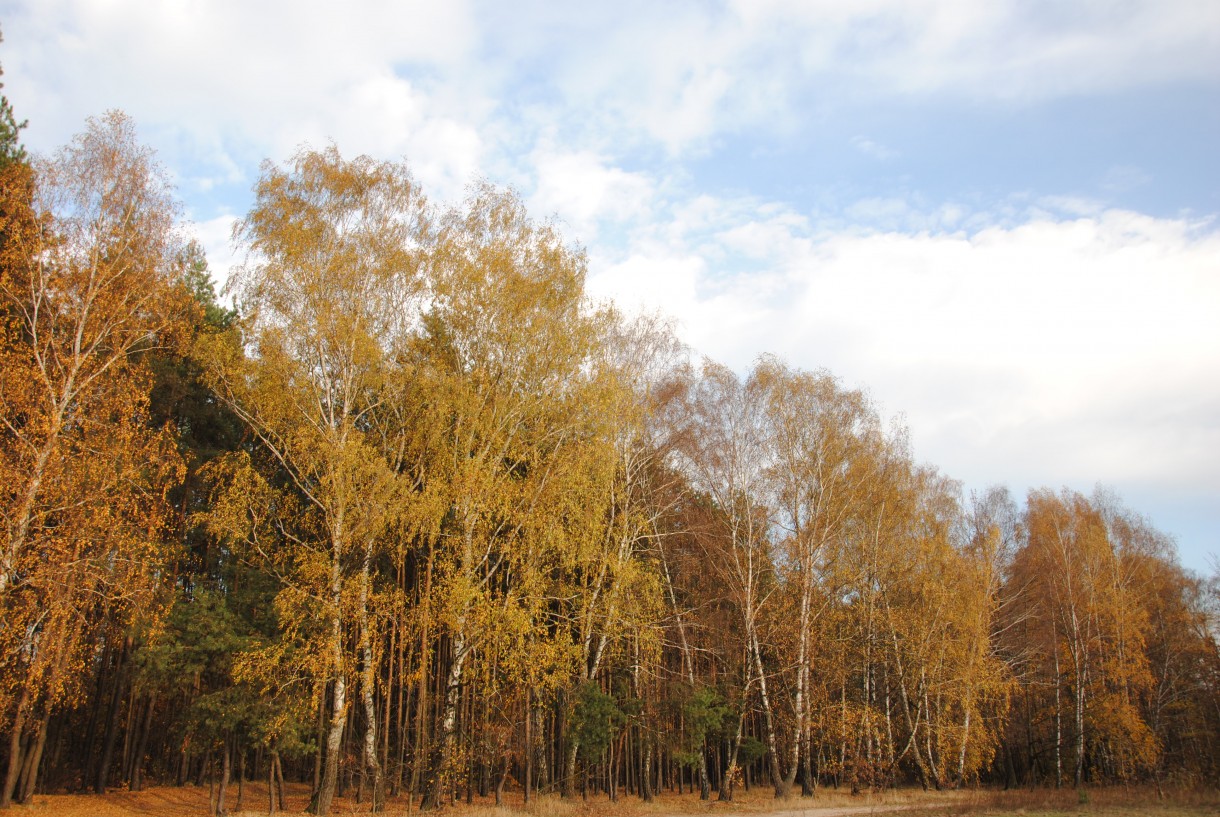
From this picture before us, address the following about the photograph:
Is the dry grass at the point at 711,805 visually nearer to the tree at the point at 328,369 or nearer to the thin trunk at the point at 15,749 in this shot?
the thin trunk at the point at 15,749

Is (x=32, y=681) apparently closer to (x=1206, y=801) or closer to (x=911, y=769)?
(x=1206, y=801)

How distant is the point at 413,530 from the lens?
684 inches

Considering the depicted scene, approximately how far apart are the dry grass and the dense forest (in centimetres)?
92

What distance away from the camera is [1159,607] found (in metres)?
38.4

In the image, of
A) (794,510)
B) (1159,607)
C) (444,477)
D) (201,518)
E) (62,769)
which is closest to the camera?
(201,518)

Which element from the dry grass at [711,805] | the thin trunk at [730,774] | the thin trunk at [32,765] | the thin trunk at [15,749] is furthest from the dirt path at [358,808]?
the thin trunk at [730,774]

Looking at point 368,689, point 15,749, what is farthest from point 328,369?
point 15,749

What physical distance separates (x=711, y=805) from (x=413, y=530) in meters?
12.1

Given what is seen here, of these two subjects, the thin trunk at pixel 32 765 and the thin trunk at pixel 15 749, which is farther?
the thin trunk at pixel 32 765

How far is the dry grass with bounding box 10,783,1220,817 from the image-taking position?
17.5m

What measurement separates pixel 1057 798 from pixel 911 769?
36.0ft

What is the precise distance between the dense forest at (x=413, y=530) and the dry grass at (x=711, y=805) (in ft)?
3.03

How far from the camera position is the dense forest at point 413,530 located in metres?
16.2

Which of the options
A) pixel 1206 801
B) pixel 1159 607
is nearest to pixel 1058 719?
pixel 1159 607
